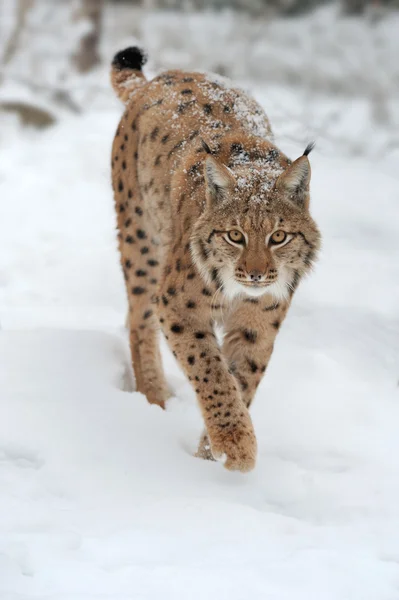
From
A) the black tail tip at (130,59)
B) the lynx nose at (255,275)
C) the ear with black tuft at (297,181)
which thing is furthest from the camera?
the black tail tip at (130,59)

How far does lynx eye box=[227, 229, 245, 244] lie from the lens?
3564 millimetres

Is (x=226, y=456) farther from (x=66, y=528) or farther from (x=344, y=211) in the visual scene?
(x=344, y=211)

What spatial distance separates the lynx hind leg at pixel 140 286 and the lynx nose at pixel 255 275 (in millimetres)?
1652

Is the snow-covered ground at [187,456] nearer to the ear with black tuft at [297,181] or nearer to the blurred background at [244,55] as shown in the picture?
the ear with black tuft at [297,181]

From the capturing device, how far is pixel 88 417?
4.00m

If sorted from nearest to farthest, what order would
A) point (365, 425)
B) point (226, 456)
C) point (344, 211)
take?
point (226, 456) < point (365, 425) < point (344, 211)

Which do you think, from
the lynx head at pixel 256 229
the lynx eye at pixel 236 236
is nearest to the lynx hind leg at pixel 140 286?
the lynx head at pixel 256 229

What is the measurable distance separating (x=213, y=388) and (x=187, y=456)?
1.16 ft

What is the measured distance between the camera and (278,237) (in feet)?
11.7

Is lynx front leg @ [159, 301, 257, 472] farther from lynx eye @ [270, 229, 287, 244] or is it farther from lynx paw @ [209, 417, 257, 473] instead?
lynx eye @ [270, 229, 287, 244]

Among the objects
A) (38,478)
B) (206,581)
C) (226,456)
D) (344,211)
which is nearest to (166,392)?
(226,456)

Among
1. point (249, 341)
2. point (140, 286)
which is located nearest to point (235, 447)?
point (249, 341)

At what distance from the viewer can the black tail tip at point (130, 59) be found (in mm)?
5434

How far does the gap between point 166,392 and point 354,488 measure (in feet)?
5.43
